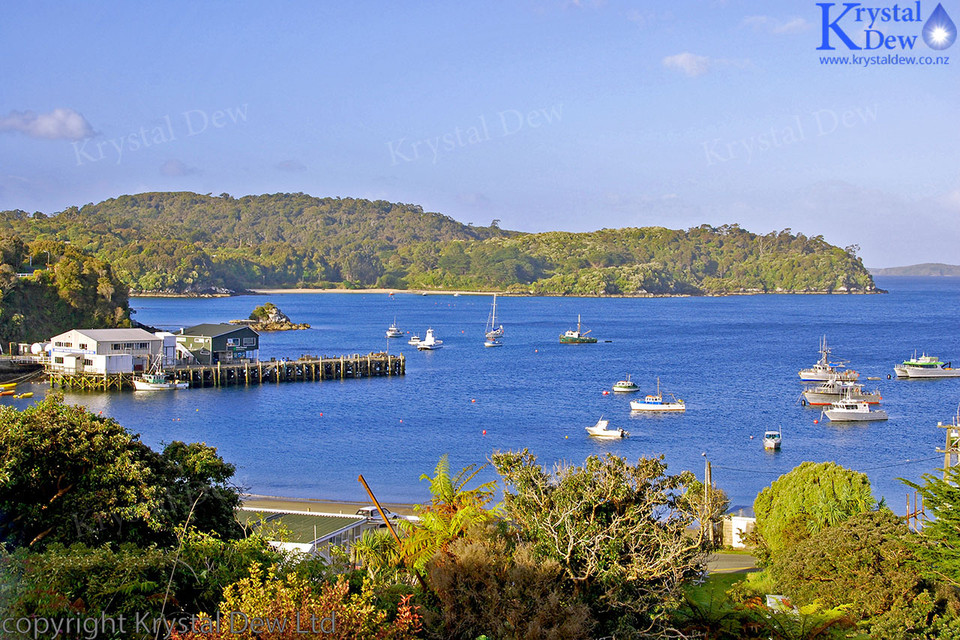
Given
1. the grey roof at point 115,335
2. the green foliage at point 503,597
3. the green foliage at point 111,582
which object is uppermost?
the green foliage at point 111,582

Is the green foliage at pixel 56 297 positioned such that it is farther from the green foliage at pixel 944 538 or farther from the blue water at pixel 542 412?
the green foliage at pixel 944 538

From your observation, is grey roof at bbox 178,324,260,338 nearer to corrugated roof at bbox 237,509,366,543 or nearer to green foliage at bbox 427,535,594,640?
corrugated roof at bbox 237,509,366,543

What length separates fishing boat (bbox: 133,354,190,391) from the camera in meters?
51.8

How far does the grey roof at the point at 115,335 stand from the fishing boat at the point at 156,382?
1561mm

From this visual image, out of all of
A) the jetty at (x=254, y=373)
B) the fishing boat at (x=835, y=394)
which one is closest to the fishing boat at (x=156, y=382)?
the jetty at (x=254, y=373)

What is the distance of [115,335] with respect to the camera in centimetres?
5372

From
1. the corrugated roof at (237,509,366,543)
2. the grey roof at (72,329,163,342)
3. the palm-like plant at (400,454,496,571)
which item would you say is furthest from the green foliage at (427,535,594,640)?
the grey roof at (72,329,163,342)

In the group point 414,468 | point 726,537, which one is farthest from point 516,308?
point 726,537

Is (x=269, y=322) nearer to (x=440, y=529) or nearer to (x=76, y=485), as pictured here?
(x=76, y=485)

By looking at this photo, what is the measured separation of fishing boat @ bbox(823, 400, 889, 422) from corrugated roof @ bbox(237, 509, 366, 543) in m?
32.0

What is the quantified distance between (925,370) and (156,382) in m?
51.4

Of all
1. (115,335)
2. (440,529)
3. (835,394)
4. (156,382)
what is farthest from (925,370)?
(440,529)

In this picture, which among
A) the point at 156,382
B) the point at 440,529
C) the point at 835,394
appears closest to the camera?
the point at 440,529

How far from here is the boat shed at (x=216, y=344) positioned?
58562 millimetres
